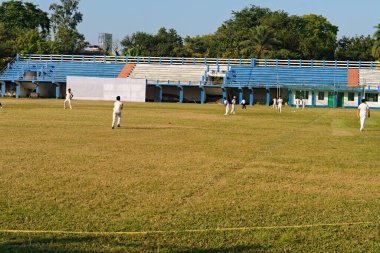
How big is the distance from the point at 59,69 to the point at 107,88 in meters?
10.9

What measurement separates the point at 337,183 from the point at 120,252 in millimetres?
6011

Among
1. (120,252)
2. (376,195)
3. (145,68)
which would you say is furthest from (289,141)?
(145,68)

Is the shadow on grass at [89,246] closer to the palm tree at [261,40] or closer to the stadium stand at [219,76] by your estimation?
the stadium stand at [219,76]

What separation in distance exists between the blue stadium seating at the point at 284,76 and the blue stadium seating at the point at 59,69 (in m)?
16.4

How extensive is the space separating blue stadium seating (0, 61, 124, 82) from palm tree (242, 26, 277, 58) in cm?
2112

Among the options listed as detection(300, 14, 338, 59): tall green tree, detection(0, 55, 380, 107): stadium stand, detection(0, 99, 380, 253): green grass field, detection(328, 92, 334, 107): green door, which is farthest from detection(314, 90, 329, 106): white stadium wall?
detection(0, 99, 380, 253): green grass field

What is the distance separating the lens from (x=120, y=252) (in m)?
6.33

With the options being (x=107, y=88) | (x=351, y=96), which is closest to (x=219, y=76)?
(x=107, y=88)

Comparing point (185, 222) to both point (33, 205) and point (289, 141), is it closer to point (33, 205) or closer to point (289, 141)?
point (33, 205)

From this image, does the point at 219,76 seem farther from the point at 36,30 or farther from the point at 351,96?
the point at 36,30

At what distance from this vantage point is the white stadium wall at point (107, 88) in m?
68.2

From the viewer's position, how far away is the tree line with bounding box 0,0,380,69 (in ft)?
279

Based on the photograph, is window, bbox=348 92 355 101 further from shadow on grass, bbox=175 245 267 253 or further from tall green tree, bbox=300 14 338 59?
shadow on grass, bbox=175 245 267 253

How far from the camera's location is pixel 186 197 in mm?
9352
